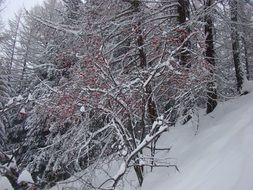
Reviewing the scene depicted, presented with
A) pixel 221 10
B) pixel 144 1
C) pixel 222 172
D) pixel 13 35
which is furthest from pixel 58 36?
pixel 13 35

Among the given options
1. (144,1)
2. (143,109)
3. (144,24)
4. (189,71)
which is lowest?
(143,109)

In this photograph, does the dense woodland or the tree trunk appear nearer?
the dense woodland

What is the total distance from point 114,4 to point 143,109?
5.64 meters

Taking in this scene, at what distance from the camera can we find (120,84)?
7633mm

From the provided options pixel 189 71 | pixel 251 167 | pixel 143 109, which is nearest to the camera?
pixel 251 167

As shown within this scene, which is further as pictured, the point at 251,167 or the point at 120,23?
the point at 120,23

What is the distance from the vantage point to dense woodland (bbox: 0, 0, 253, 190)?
7.35 m

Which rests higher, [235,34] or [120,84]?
[235,34]

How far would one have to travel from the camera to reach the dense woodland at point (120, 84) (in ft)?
24.1

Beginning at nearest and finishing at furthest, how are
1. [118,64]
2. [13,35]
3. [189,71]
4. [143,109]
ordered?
1. [143,109]
2. [189,71]
3. [118,64]
4. [13,35]

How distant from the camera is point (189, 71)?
9055 mm

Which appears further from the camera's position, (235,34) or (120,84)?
(235,34)

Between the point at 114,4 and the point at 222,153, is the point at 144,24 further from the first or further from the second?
the point at 222,153

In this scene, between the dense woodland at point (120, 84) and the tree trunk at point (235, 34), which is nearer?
the dense woodland at point (120, 84)
